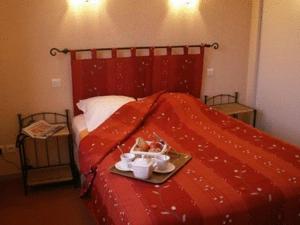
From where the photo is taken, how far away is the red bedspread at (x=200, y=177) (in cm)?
175

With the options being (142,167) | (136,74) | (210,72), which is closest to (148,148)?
(142,167)

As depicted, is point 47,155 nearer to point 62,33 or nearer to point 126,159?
point 62,33

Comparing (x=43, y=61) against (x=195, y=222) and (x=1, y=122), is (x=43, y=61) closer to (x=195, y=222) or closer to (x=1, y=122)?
(x=1, y=122)

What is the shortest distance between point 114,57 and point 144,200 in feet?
6.17

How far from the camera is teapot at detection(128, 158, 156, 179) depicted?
193 centimetres

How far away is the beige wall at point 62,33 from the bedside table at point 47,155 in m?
0.11

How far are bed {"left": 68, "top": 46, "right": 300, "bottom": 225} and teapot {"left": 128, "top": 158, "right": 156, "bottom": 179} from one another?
2.2 inches

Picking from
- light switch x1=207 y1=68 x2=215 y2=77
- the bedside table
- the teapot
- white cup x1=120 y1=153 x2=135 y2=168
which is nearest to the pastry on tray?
white cup x1=120 y1=153 x2=135 y2=168

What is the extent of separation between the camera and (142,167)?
1925 mm

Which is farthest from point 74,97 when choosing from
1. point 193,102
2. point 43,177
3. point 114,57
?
point 193,102

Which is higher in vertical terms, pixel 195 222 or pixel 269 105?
pixel 269 105

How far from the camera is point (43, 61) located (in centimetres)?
312

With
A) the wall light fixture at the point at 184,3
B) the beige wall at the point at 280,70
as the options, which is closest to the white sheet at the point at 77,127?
the wall light fixture at the point at 184,3

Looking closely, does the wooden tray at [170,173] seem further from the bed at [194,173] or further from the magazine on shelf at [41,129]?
the magazine on shelf at [41,129]
